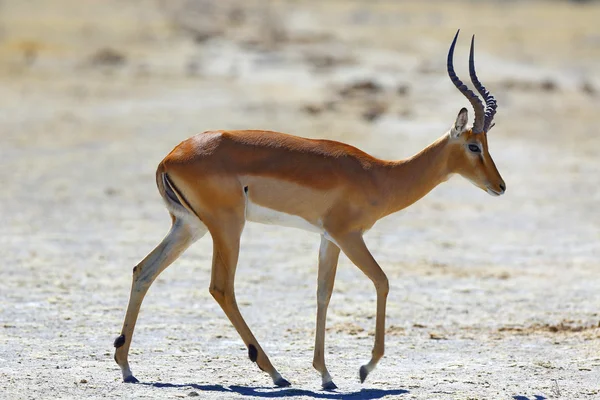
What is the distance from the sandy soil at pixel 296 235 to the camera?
9.04 m

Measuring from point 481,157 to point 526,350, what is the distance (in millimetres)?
1816

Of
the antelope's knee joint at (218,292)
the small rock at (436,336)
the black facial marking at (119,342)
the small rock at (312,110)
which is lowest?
the black facial marking at (119,342)

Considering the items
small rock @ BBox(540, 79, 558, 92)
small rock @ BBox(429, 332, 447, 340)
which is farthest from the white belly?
small rock @ BBox(540, 79, 558, 92)

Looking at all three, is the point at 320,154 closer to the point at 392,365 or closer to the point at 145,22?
the point at 392,365

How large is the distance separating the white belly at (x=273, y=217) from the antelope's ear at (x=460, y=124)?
4.68ft

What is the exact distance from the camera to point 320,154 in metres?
8.74

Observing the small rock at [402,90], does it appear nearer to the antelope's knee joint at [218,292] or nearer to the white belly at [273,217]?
the white belly at [273,217]

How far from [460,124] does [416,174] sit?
533 millimetres

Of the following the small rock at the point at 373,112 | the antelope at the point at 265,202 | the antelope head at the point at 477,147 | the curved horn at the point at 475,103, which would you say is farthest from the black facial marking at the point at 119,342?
the small rock at the point at 373,112

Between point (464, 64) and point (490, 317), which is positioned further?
point (464, 64)

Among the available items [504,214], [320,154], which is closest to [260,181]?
[320,154]

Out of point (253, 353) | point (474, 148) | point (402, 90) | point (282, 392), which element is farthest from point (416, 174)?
point (402, 90)

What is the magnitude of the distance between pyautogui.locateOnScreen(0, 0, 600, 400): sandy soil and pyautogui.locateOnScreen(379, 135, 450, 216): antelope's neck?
1.35 meters

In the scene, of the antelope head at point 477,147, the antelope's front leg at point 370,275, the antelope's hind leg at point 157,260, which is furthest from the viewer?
the antelope head at point 477,147
